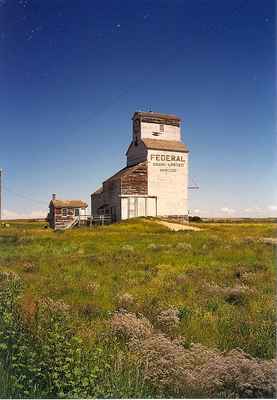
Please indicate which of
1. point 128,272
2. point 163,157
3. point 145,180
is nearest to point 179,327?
point 128,272

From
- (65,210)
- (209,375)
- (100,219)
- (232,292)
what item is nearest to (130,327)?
(209,375)

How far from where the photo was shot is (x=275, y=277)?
11.6 metres

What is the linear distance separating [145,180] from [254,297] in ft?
94.1

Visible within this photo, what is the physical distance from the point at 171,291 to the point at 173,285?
1.75 feet

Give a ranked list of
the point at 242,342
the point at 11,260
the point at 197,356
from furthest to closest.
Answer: the point at 11,260 → the point at 242,342 → the point at 197,356

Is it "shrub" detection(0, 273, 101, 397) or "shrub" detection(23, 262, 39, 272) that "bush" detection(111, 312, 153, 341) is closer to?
"shrub" detection(0, 273, 101, 397)

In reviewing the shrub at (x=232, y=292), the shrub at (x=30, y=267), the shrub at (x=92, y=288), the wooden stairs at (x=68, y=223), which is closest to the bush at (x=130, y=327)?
the shrub at (x=92, y=288)

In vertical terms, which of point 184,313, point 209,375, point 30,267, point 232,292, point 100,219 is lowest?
point 209,375

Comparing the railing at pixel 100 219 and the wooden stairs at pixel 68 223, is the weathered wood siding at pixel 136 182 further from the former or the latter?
the wooden stairs at pixel 68 223

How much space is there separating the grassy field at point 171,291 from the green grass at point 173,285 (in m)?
0.02

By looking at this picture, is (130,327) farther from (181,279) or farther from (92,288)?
(181,279)

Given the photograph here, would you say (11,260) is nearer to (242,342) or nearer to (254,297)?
(254,297)

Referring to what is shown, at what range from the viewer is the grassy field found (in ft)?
22.9

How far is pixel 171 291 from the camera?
32.9 feet
